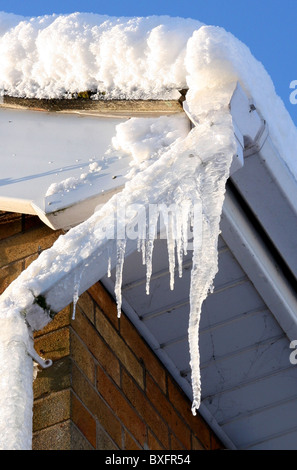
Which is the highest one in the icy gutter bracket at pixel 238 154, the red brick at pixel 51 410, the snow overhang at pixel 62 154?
the snow overhang at pixel 62 154

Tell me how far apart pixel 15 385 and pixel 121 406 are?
2.61ft

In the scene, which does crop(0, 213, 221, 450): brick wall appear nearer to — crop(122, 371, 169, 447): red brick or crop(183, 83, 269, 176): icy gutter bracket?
crop(122, 371, 169, 447): red brick

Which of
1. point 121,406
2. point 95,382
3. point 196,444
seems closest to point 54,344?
point 95,382

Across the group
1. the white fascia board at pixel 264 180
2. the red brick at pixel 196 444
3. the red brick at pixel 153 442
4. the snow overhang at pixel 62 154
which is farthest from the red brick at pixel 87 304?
the red brick at pixel 196 444

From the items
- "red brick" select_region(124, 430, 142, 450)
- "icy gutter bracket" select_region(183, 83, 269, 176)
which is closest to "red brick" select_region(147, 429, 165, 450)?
"red brick" select_region(124, 430, 142, 450)

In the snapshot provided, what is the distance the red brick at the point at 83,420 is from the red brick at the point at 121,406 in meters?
0.16

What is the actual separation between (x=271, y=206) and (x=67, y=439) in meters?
0.99

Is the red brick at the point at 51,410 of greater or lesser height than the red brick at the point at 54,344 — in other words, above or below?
below

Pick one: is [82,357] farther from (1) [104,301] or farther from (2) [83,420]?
(1) [104,301]

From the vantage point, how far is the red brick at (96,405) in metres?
2.75

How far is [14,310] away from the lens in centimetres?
242

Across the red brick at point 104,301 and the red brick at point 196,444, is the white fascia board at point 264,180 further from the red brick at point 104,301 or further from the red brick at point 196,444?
the red brick at point 196,444
